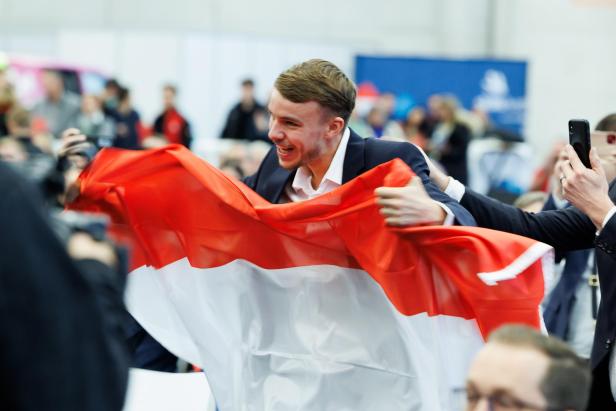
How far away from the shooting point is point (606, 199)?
15.5ft

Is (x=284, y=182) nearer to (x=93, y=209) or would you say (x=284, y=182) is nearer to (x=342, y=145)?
(x=342, y=145)

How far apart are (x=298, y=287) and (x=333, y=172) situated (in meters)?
0.47

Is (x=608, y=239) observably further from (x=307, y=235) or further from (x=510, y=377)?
(x=510, y=377)

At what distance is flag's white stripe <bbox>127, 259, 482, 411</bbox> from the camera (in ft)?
16.0

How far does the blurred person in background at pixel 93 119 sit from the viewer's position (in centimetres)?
1548

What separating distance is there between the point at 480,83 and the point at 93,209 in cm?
1679

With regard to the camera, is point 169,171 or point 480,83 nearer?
point 169,171

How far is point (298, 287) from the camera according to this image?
4.97 m

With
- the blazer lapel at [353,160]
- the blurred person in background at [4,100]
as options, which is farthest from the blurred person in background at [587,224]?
the blurred person in background at [4,100]

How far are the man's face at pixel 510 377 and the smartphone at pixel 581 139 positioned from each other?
5.59 ft

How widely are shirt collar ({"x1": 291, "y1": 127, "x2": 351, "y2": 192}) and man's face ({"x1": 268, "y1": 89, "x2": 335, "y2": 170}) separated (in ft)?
0.19

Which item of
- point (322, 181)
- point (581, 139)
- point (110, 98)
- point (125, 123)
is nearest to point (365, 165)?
point (322, 181)

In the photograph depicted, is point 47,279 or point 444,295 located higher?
point 47,279

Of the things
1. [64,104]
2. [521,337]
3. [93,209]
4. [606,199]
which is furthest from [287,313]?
[64,104]
